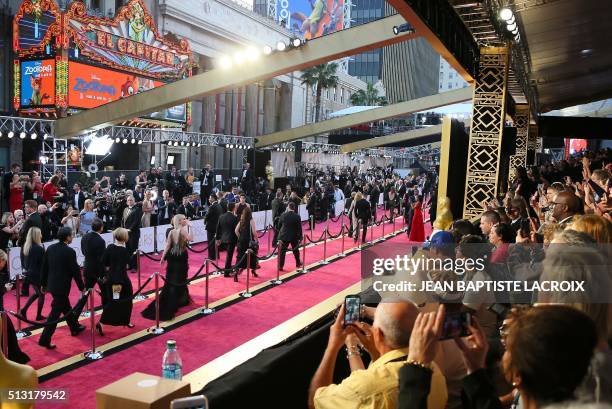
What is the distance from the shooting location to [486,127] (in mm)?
11281

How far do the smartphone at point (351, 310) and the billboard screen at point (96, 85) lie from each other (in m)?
22.7

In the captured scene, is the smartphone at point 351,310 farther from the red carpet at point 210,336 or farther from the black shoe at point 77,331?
the black shoe at point 77,331

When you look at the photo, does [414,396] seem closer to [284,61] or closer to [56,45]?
[284,61]

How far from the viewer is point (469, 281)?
13.6ft

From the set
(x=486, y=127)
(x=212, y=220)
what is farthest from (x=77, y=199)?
(x=486, y=127)

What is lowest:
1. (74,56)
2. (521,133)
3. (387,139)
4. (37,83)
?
(521,133)

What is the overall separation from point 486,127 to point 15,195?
40.8ft

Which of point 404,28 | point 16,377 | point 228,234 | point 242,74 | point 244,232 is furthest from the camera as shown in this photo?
point 242,74

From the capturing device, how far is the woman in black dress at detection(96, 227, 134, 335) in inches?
344

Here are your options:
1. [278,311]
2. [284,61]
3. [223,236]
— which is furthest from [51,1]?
[278,311]

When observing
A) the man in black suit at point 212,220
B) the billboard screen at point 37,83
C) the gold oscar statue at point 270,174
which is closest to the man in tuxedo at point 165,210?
the man in black suit at point 212,220

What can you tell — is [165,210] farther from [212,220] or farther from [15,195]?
[15,195]

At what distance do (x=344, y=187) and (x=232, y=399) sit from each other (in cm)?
2915

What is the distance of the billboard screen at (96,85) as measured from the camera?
75.9ft
